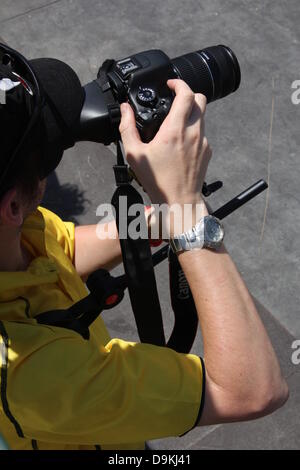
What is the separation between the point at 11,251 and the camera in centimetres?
153

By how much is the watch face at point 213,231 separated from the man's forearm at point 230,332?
0.11 feet

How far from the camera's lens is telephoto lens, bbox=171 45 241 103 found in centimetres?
183

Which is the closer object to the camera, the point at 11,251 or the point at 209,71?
the point at 11,251

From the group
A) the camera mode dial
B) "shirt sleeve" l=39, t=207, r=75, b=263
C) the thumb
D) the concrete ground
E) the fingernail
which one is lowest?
the concrete ground

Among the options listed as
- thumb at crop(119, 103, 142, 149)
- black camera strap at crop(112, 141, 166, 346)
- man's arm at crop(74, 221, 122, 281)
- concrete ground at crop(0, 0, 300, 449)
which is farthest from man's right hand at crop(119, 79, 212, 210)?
concrete ground at crop(0, 0, 300, 449)

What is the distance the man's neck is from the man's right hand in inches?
13.4

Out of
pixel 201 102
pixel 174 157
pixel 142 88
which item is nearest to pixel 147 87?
pixel 142 88

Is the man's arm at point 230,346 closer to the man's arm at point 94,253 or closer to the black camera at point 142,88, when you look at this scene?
the black camera at point 142,88

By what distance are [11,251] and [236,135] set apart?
3166 mm

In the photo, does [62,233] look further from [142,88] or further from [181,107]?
[181,107]

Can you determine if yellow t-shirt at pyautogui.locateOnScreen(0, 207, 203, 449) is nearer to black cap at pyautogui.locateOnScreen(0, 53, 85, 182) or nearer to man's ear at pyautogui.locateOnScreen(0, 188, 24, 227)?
man's ear at pyautogui.locateOnScreen(0, 188, 24, 227)

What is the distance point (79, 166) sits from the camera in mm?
4262
